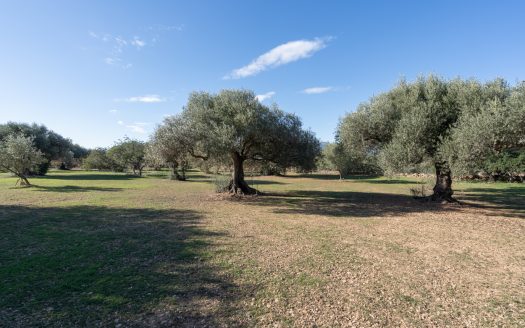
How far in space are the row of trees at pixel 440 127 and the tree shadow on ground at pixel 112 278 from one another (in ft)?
41.8

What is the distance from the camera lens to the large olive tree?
18438 mm

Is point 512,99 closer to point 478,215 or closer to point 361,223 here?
point 478,215

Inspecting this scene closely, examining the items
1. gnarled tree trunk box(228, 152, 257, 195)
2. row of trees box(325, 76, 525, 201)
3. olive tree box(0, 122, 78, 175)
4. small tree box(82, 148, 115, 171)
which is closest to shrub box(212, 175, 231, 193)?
gnarled tree trunk box(228, 152, 257, 195)

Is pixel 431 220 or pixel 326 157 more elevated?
pixel 326 157

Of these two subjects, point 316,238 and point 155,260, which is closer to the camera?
point 155,260

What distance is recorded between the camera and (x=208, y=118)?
63.0 ft

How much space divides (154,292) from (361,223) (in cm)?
999

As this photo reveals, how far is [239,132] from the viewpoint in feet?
61.5

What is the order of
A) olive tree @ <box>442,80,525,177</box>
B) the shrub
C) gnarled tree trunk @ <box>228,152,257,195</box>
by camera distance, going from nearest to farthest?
olive tree @ <box>442,80,525,177</box> < gnarled tree trunk @ <box>228,152,257,195</box> < the shrub

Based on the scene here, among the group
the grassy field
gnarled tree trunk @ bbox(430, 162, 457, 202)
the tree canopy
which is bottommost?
the grassy field

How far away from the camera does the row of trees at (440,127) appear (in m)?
12.7

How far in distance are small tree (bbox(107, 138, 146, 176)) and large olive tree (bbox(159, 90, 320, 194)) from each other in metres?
39.7

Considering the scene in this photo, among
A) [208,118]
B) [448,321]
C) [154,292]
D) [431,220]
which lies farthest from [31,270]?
[431,220]

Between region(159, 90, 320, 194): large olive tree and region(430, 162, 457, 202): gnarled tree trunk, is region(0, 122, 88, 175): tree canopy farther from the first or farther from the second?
region(430, 162, 457, 202): gnarled tree trunk
